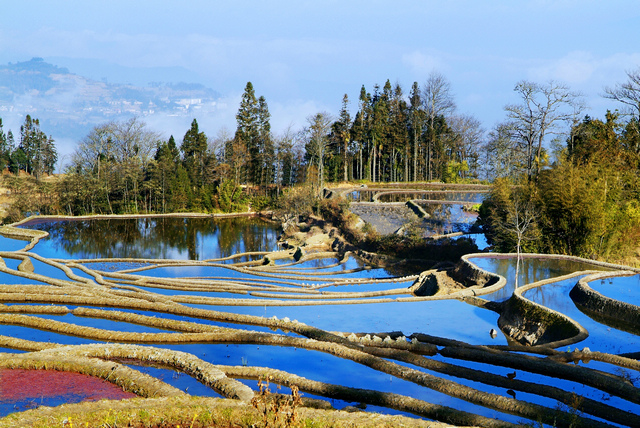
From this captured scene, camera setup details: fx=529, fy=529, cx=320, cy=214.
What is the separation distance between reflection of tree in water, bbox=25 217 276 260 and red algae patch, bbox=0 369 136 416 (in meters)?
22.7

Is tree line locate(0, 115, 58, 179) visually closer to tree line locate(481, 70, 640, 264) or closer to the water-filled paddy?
the water-filled paddy

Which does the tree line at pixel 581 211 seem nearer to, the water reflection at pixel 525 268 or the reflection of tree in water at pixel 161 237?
the water reflection at pixel 525 268

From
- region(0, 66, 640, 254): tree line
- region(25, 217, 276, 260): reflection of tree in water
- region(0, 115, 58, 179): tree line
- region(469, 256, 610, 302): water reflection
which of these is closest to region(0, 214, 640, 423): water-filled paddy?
region(469, 256, 610, 302): water reflection

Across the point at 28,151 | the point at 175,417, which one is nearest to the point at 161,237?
the point at 175,417

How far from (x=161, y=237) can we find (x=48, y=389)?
3161cm

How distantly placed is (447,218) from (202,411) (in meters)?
33.6

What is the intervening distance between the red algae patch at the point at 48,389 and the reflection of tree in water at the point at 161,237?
893 inches

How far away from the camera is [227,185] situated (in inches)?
2256

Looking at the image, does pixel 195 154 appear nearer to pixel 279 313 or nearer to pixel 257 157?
pixel 257 157

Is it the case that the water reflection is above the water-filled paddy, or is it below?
above

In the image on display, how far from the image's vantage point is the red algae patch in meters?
10.4

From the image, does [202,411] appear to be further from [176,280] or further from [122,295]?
[176,280]

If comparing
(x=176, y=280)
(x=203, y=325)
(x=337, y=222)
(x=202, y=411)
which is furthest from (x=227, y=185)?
(x=202, y=411)

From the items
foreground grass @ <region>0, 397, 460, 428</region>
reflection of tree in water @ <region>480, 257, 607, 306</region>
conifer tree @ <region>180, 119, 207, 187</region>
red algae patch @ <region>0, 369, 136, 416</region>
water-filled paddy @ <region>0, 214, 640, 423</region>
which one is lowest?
water-filled paddy @ <region>0, 214, 640, 423</region>
